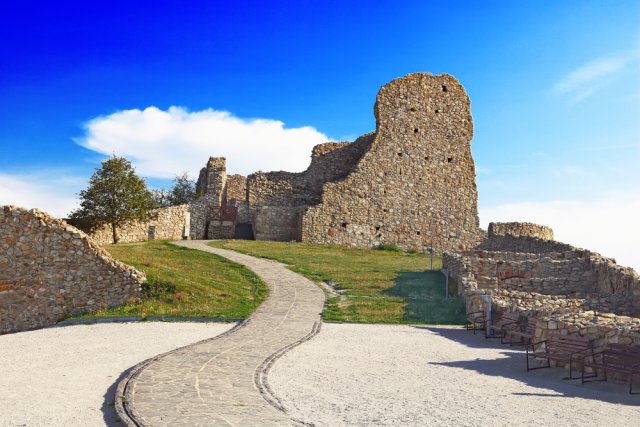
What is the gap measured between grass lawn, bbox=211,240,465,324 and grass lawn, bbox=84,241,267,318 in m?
2.71

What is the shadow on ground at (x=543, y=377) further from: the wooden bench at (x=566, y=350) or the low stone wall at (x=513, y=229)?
the low stone wall at (x=513, y=229)

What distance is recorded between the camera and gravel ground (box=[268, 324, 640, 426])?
8578mm

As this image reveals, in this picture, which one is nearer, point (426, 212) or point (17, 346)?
point (17, 346)

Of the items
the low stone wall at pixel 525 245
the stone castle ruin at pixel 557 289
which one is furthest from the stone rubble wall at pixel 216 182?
the stone castle ruin at pixel 557 289

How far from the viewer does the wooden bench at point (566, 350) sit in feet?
38.3

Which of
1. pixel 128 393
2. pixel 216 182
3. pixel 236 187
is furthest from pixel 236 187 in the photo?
pixel 128 393

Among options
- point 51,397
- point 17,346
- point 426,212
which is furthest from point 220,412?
point 426,212

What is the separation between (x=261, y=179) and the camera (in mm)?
41656

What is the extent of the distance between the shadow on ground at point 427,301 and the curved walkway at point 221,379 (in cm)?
335

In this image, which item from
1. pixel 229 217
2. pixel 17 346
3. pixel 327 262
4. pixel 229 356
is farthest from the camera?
pixel 229 217

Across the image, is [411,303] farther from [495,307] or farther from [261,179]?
[261,179]

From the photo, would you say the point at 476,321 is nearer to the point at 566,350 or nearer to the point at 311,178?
the point at 566,350

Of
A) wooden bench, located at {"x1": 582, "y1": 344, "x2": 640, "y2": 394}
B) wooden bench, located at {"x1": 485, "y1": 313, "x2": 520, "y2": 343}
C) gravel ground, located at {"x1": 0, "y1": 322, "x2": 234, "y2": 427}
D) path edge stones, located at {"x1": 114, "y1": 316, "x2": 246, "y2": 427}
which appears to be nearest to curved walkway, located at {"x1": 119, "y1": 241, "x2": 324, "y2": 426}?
path edge stones, located at {"x1": 114, "y1": 316, "x2": 246, "y2": 427}

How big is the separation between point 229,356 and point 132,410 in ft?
12.1
